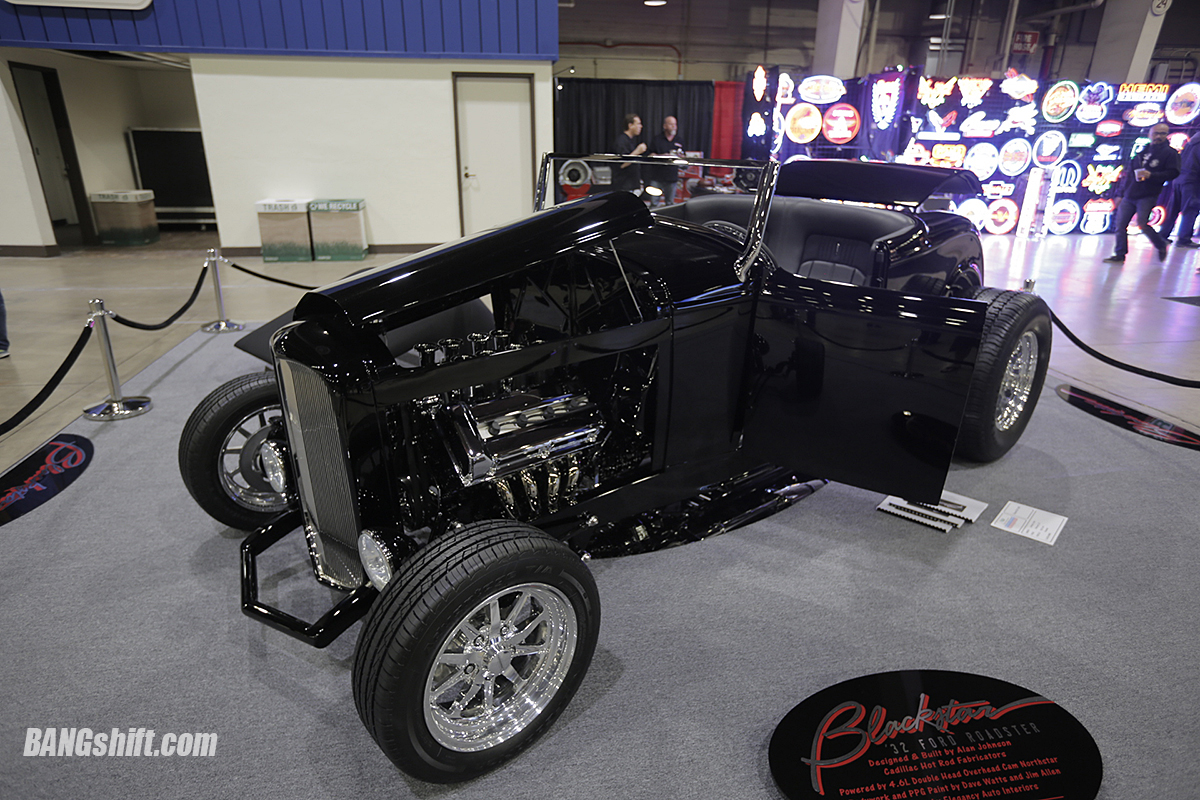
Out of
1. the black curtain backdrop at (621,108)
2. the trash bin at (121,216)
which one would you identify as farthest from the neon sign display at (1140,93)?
the trash bin at (121,216)

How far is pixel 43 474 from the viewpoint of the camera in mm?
3393

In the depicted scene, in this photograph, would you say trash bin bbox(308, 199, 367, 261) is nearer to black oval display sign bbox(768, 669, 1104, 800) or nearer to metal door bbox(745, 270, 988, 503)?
metal door bbox(745, 270, 988, 503)

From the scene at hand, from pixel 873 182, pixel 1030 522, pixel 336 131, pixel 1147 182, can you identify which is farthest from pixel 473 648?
pixel 1147 182

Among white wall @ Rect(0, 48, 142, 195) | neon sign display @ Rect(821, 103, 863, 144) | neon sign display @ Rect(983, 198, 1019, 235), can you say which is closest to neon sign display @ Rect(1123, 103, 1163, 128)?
neon sign display @ Rect(983, 198, 1019, 235)

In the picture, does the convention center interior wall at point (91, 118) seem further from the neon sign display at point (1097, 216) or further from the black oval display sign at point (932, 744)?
the neon sign display at point (1097, 216)

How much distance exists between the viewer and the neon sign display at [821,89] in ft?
36.0

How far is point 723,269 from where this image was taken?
264 centimetres

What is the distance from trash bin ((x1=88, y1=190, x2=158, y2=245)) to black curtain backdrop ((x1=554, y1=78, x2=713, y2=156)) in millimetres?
6500

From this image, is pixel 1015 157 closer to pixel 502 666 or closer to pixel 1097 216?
pixel 1097 216

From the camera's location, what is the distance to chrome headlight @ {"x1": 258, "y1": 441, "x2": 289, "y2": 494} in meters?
2.37

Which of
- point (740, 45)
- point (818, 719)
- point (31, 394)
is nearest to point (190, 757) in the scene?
point (818, 719)

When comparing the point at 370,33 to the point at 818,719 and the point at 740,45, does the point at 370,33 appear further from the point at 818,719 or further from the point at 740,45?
the point at 818,719

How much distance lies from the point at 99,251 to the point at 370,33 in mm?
5061

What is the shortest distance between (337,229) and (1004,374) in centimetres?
815
